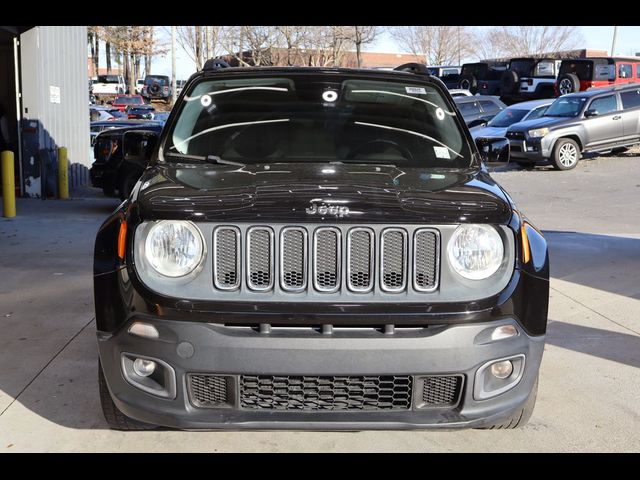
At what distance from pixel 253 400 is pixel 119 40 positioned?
5802cm

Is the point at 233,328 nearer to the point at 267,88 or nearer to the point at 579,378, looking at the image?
the point at 267,88

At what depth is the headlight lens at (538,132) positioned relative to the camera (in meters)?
17.8

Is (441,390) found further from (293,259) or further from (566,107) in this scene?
(566,107)

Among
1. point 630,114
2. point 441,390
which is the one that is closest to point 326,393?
point 441,390

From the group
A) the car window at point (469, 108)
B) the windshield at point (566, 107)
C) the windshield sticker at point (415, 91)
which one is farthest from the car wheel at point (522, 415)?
the car window at point (469, 108)

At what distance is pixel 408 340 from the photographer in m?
3.08

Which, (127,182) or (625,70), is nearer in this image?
(127,182)

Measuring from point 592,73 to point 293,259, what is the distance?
25.2m

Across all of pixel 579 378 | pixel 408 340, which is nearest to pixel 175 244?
pixel 408 340

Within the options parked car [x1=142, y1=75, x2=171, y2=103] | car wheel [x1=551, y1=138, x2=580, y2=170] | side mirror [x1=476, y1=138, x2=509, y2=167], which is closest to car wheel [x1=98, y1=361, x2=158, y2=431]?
side mirror [x1=476, y1=138, x2=509, y2=167]

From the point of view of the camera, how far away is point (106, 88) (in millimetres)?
57969

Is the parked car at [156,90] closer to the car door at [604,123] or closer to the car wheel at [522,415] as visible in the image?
the car door at [604,123]

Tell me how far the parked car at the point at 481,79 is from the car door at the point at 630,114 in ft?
39.8

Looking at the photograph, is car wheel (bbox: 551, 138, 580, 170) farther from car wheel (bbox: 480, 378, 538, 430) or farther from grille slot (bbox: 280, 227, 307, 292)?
grille slot (bbox: 280, 227, 307, 292)
